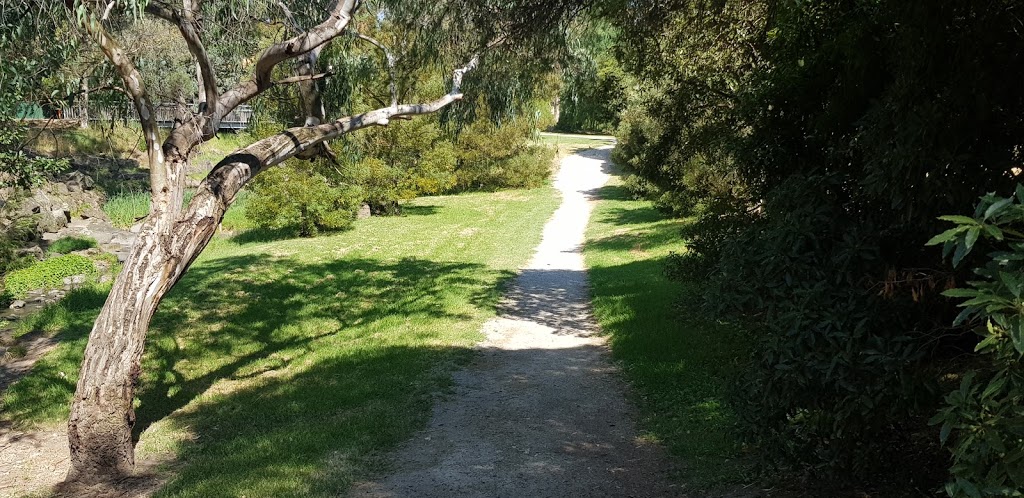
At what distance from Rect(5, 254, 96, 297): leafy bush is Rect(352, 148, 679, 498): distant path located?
11065mm

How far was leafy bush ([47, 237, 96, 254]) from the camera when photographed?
20281mm

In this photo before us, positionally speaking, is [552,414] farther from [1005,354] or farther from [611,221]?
[611,221]

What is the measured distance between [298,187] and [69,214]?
8003 millimetres

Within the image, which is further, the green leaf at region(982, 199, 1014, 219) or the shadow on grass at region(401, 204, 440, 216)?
the shadow on grass at region(401, 204, 440, 216)

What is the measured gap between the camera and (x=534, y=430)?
6.61 meters

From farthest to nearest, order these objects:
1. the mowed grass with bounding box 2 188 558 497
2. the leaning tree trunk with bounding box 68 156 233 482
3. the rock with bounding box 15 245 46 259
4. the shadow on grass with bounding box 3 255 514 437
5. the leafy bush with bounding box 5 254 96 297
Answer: the rock with bounding box 15 245 46 259 < the leafy bush with bounding box 5 254 96 297 < the shadow on grass with bounding box 3 255 514 437 < the leaning tree trunk with bounding box 68 156 233 482 < the mowed grass with bounding box 2 188 558 497

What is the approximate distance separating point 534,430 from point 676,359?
95.8 inches

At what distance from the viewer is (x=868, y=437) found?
4023 mm

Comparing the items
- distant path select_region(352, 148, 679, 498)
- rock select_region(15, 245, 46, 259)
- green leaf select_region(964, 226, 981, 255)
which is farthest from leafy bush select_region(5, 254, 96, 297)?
green leaf select_region(964, 226, 981, 255)

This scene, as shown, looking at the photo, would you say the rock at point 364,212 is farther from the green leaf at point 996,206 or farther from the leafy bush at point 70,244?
the green leaf at point 996,206

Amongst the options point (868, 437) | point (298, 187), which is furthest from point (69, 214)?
point (868, 437)

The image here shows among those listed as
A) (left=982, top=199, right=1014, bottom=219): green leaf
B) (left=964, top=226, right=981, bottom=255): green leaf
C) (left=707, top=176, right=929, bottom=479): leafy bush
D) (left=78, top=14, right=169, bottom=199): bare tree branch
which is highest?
(left=78, top=14, right=169, bottom=199): bare tree branch

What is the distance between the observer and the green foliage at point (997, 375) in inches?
76.5

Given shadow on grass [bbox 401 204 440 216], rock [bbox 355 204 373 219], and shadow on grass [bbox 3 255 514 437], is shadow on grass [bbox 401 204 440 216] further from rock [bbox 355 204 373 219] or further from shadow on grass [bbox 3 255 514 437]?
shadow on grass [bbox 3 255 514 437]
